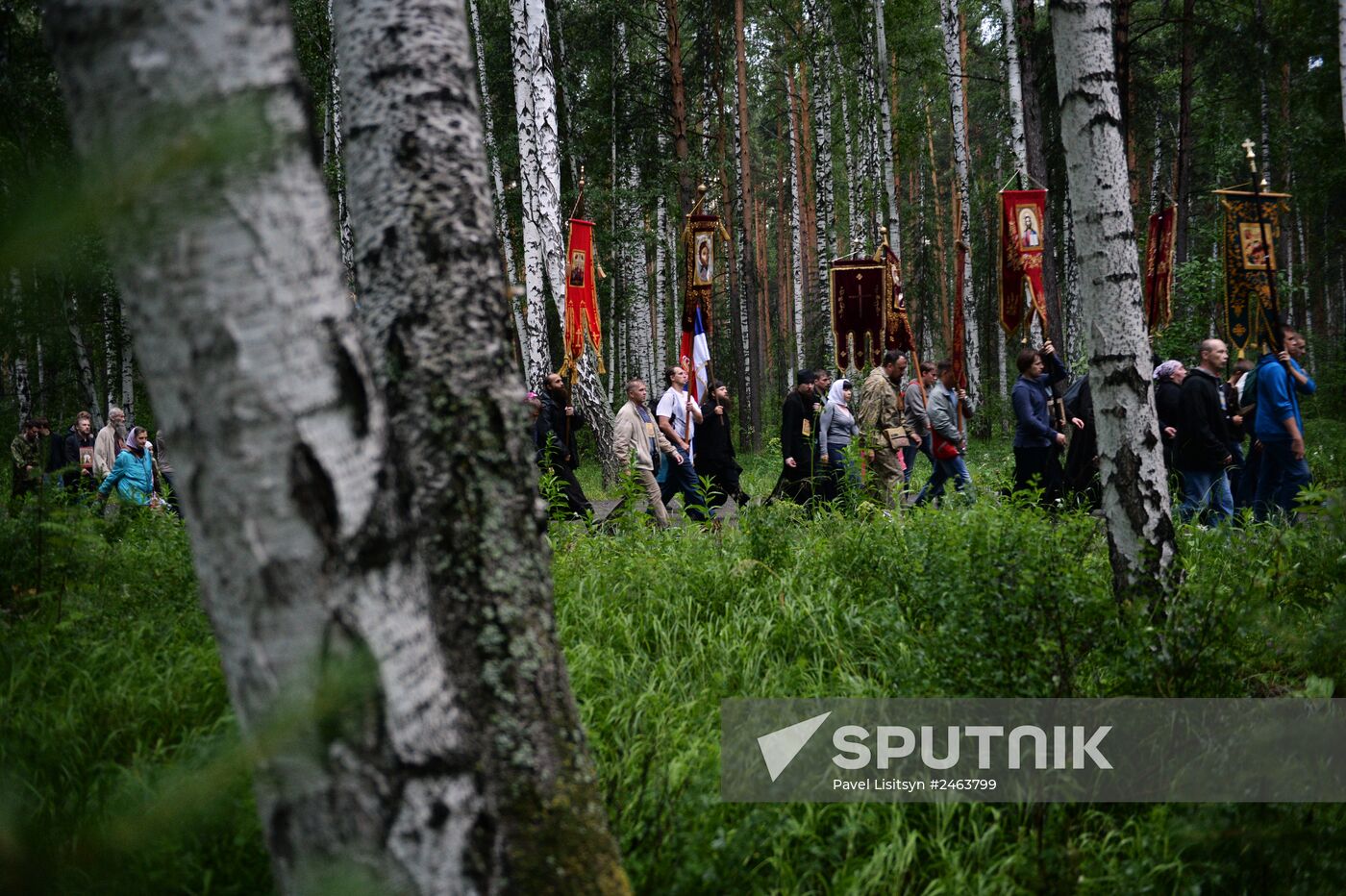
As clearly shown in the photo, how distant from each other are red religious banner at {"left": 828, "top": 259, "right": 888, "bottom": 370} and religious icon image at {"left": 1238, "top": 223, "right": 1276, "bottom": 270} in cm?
417

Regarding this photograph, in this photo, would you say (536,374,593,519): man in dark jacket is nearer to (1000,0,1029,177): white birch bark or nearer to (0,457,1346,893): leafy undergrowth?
(0,457,1346,893): leafy undergrowth

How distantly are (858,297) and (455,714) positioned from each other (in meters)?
11.3

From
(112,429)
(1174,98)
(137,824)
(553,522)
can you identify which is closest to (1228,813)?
(137,824)

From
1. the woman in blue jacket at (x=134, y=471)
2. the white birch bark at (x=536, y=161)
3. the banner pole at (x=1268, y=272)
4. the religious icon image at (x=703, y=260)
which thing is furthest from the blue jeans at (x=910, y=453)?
the woman in blue jacket at (x=134, y=471)

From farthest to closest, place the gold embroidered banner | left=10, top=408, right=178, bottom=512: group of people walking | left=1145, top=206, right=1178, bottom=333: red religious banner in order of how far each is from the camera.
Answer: left=1145, top=206, right=1178, bottom=333: red religious banner
the gold embroidered banner
left=10, top=408, right=178, bottom=512: group of people walking

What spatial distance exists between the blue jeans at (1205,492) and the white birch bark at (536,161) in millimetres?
7965

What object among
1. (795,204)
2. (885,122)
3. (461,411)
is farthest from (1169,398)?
(795,204)

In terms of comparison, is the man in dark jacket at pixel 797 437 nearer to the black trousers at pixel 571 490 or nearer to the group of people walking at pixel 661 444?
the group of people walking at pixel 661 444

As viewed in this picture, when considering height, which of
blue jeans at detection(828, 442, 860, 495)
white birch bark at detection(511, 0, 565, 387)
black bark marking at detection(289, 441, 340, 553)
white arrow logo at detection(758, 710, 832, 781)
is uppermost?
white birch bark at detection(511, 0, 565, 387)

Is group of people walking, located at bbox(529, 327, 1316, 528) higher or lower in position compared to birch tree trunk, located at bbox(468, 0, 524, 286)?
lower

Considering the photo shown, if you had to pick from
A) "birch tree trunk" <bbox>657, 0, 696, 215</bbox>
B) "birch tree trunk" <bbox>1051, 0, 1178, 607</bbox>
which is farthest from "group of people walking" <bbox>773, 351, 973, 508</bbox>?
"birch tree trunk" <bbox>657, 0, 696, 215</bbox>

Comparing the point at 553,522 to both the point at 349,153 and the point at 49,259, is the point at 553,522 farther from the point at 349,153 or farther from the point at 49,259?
the point at 49,259

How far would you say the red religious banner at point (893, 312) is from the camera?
12.4 meters

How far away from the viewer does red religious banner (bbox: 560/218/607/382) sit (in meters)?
12.3
